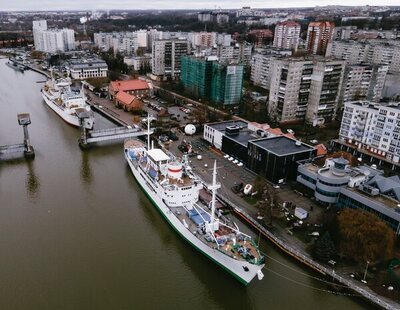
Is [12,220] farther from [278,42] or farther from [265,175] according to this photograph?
[278,42]

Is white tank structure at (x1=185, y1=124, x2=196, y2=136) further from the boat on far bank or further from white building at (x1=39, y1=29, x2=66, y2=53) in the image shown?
white building at (x1=39, y1=29, x2=66, y2=53)

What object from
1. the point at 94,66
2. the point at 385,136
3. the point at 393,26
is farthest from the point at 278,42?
the point at 385,136

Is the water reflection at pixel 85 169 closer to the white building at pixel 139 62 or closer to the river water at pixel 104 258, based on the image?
the river water at pixel 104 258

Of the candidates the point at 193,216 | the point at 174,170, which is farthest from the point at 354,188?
the point at 174,170

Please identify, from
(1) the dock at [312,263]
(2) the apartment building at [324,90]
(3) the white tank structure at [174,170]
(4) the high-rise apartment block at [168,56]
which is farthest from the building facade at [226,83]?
(3) the white tank structure at [174,170]

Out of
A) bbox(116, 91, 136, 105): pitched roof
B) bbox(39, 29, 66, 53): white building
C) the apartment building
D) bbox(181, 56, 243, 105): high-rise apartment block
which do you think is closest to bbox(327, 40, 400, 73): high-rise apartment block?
the apartment building
